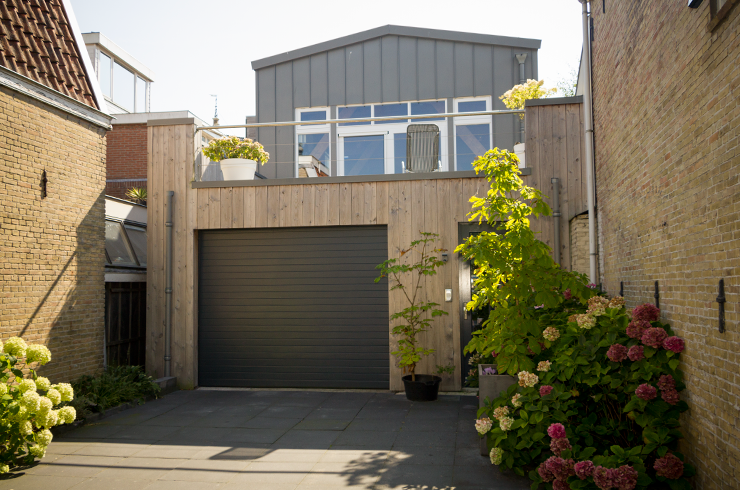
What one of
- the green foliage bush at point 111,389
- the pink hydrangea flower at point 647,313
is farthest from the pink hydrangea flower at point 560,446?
the green foliage bush at point 111,389

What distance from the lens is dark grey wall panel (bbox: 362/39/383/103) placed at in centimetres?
1297

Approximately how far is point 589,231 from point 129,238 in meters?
7.50

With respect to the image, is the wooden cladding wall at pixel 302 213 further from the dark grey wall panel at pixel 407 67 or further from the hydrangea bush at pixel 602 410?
the dark grey wall panel at pixel 407 67

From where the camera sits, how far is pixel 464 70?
41.7 feet

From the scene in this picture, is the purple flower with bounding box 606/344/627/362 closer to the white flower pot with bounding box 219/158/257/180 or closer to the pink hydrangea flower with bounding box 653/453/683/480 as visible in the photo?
the pink hydrangea flower with bounding box 653/453/683/480

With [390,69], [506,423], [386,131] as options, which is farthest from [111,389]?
[390,69]

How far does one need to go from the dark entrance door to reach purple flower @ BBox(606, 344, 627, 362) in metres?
3.59

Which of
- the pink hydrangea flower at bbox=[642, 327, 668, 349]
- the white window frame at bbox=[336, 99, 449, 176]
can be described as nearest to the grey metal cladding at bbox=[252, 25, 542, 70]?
the white window frame at bbox=[336, 99, 449, 176]

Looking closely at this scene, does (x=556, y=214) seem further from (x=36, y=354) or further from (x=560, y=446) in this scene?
(x=36, y=354)

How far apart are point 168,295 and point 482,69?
8.60 metres

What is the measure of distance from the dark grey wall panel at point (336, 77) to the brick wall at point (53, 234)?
641 cm

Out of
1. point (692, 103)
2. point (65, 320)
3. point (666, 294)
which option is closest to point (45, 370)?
point (65, 320)

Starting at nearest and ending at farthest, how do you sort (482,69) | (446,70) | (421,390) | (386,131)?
(421,390) → (386,131) → (482,69) → (446,70)

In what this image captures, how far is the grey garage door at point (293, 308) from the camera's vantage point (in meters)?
8.24
